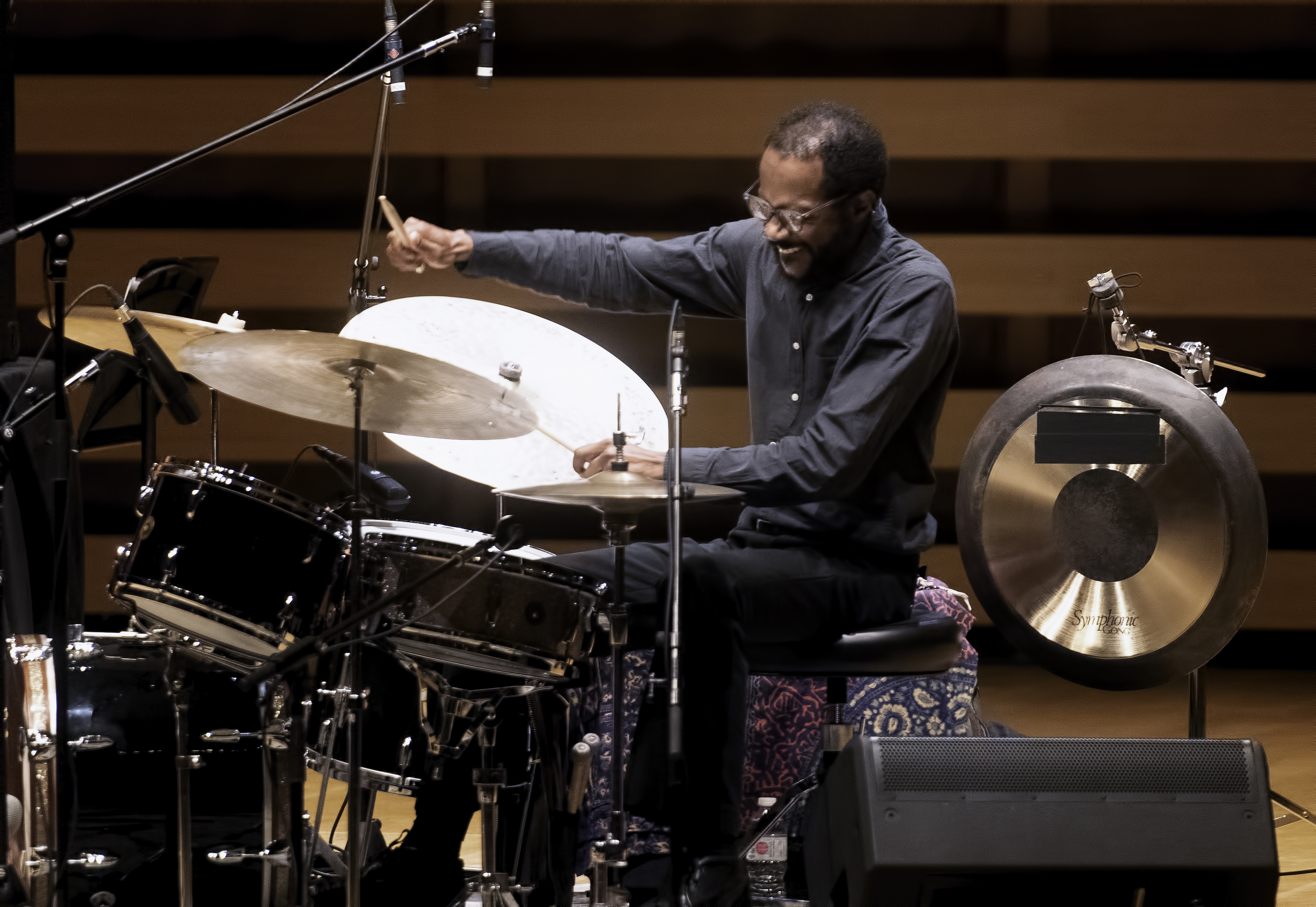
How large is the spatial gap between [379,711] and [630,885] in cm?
56

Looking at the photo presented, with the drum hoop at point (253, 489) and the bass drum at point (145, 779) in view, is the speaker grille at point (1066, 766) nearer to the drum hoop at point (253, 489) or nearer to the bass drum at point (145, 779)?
the drum hoop at point (253, 489)

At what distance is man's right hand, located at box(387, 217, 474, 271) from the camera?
7.83ft

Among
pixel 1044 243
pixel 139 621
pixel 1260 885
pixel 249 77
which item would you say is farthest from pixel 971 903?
pixel 249 77

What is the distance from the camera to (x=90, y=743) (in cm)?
227

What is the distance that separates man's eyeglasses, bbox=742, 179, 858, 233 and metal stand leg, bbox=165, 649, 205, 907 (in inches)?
46.1

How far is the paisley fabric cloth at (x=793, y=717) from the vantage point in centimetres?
253

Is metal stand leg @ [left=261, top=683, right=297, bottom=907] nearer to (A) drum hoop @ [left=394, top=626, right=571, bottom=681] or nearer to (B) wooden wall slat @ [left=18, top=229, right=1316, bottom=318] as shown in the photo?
(A) drum hoop @ [left=394, top=626, right=571, bottom=681]

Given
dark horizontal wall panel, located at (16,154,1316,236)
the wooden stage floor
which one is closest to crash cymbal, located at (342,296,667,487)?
the wooden stage floor

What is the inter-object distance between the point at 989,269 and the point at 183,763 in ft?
10.3

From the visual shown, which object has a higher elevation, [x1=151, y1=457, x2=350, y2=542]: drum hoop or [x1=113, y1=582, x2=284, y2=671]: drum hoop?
[x1=151, y1=457, x2=350, y2=542]: drum hoop

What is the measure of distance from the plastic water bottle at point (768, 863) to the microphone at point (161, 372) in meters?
1.22

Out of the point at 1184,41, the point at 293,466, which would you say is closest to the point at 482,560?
the point at 293,466


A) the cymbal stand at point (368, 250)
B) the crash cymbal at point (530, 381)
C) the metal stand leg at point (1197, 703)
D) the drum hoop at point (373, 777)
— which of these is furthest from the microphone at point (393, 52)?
the metal stand leg at point (1197, 703)

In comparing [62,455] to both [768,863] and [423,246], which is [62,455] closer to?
[423,246]
